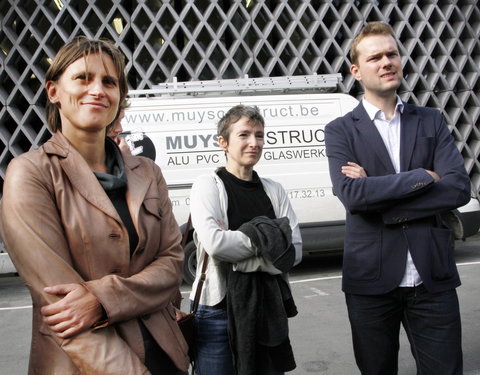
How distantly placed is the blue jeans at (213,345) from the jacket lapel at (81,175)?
102cm

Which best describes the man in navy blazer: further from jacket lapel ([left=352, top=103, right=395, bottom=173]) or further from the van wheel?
the van wheel

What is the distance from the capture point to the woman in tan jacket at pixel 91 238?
4.83 ft

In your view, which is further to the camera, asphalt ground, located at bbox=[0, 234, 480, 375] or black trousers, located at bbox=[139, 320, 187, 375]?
asphalt ground, located at bbox=[0, 234, 480, 375]

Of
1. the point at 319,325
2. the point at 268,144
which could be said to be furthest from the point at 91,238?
the point at 268,144

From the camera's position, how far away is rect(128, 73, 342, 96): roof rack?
7.40 metres

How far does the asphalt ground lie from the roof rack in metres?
2.80

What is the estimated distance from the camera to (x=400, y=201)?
7.96 ft

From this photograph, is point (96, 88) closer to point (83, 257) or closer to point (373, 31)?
point (83, 257)

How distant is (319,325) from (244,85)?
154 inches

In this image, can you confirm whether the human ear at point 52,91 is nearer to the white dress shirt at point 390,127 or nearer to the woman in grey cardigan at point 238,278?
the woman in grey cardigan at point 238,278

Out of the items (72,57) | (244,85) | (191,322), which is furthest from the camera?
(244,85)

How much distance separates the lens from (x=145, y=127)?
706 centimetres

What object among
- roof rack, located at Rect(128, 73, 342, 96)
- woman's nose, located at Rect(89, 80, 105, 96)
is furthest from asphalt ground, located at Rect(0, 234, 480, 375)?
woman's nose, located at Rect(89, 80, 105, 96)

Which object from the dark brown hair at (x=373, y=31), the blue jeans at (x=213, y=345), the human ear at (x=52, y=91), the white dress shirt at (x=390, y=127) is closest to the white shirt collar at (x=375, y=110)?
the white dress shirt at (x=390, y=127)
